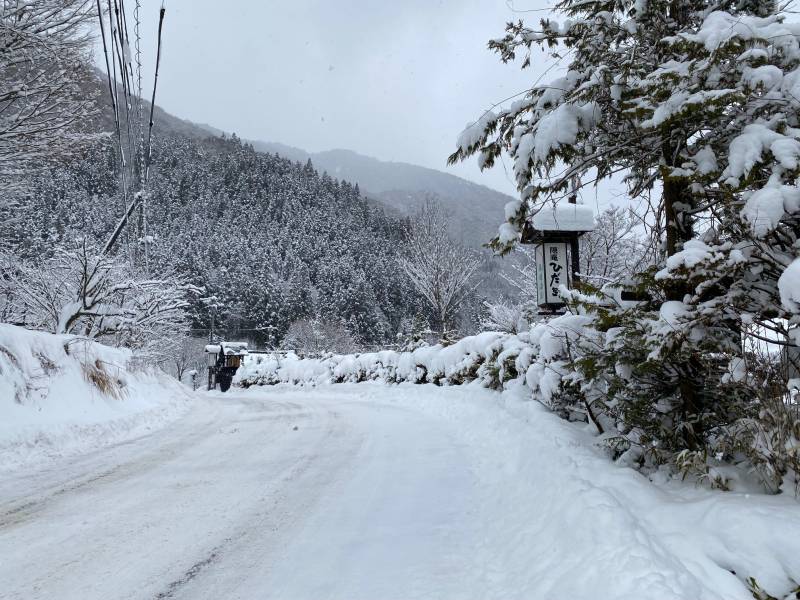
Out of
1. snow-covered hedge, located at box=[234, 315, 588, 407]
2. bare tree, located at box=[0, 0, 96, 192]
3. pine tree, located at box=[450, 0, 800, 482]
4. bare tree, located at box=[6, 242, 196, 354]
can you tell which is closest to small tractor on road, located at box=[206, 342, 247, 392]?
snow-covered hedge, located at box=[234, 315, 588, 407]

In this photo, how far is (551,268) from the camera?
6758 mm

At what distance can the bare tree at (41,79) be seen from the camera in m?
6.81

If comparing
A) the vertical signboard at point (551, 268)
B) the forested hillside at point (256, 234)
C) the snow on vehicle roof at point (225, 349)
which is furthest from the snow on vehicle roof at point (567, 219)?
the snow on vehicle roof at point (225, 349)

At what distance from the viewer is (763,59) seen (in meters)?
2.79

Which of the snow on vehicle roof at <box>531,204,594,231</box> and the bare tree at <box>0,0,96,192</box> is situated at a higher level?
the bare tree at <box>0,0,96,192</box>

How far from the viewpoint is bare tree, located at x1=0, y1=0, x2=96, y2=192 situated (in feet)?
22.3

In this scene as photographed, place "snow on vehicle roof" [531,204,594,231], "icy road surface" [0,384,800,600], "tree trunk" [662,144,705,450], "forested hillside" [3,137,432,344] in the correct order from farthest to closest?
"forested hillside" [3,137,432,344], "snow on vehicle roof" [531,204,594,231], "tree trunk" [662,144,705,450], "icy road surface" [0,384,800,600]

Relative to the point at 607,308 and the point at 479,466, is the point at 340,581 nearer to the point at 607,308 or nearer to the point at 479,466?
the point at 607,308

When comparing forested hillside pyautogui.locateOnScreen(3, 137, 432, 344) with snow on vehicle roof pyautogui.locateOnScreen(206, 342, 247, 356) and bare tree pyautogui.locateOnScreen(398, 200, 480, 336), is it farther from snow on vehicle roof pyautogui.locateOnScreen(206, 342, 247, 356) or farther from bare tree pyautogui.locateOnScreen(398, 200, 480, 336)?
bare tree pyautogui.locateOnScreen(398, 200, 480, 336)

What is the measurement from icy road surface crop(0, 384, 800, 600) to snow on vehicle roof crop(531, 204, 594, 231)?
8.13 feet

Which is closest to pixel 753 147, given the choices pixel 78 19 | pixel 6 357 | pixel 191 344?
pixel 78 19

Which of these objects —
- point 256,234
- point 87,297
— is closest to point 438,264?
point 87,297

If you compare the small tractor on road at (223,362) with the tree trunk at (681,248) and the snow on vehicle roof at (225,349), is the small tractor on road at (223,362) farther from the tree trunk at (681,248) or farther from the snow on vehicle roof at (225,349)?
the tree trunk at (681,248)

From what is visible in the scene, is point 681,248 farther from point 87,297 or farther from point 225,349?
point 225,349
